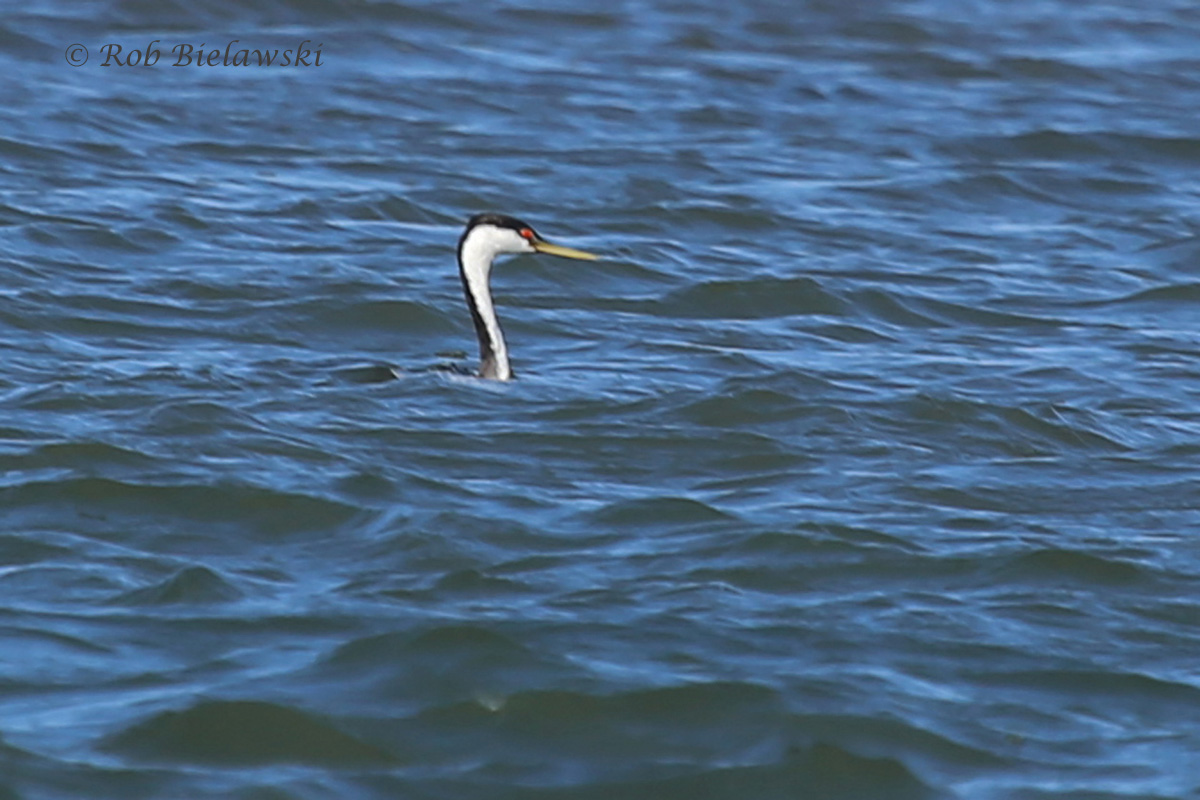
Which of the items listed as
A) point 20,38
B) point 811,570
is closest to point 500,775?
point 811,570

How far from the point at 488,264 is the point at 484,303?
0.31 metres

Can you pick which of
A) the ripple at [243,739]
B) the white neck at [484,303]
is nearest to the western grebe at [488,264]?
the white neck at [484,303]

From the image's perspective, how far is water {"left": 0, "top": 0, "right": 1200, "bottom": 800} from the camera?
649cm

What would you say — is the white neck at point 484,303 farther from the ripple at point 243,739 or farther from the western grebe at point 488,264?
the ripple at point 243,739

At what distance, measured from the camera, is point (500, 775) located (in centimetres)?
623

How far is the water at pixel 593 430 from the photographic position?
21.3 feet

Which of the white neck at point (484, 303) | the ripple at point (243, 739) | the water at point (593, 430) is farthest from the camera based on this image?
the white neck at point (484, 303)

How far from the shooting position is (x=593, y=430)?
31.2 feet

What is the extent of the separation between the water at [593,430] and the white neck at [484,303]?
18 centimetres

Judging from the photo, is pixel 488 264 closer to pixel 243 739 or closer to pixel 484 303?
pixel 484 303

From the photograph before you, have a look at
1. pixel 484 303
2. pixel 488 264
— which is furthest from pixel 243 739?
pixel 488 264

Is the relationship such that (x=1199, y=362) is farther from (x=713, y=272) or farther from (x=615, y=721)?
(x=615, y=721)

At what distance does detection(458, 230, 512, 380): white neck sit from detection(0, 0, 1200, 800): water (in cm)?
18

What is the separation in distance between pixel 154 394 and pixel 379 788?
3.87 meters
